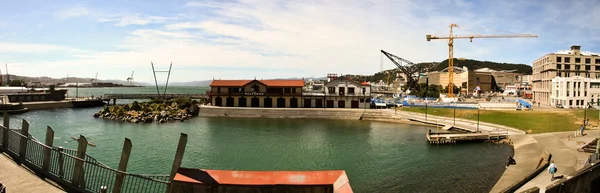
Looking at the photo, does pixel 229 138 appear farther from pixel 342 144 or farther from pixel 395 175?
pixel 395 175

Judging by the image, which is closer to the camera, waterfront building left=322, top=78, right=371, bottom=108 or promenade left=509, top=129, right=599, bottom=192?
promenade left=509, top=129, right=599, bottom=192

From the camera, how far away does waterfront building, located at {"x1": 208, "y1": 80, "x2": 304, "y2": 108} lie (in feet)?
240

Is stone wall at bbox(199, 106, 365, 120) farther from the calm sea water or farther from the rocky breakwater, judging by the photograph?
the calm sea water

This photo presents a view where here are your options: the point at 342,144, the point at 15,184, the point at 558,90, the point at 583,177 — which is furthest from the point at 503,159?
the point at 558,90

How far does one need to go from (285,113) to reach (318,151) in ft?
104

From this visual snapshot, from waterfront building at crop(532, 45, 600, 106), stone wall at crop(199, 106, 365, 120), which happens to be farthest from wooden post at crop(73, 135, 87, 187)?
waterfront building at crop(532, 45, 600, 106)

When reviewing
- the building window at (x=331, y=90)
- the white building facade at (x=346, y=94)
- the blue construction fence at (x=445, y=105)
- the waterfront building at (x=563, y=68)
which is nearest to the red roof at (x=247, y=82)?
the building window at (x=331, y=90)

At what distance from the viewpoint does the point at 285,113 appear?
68.1m

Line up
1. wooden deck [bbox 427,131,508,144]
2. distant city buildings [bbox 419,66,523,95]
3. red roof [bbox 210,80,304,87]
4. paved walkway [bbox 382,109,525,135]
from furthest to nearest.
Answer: distant city buildings [bbox 419,66,523,95], red roof [bbox 210,80,304,87], paved walkway [bbox 382,109,525,135], wooden deck [bbox 427,131,508,144]

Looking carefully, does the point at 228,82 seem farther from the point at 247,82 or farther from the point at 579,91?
the point at 579,91

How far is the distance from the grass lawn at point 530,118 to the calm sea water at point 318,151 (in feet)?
35.9

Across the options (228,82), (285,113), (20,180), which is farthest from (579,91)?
(20,180)

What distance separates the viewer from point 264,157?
3350 cm

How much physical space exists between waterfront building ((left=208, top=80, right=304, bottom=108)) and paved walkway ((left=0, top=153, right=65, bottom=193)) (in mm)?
59780
